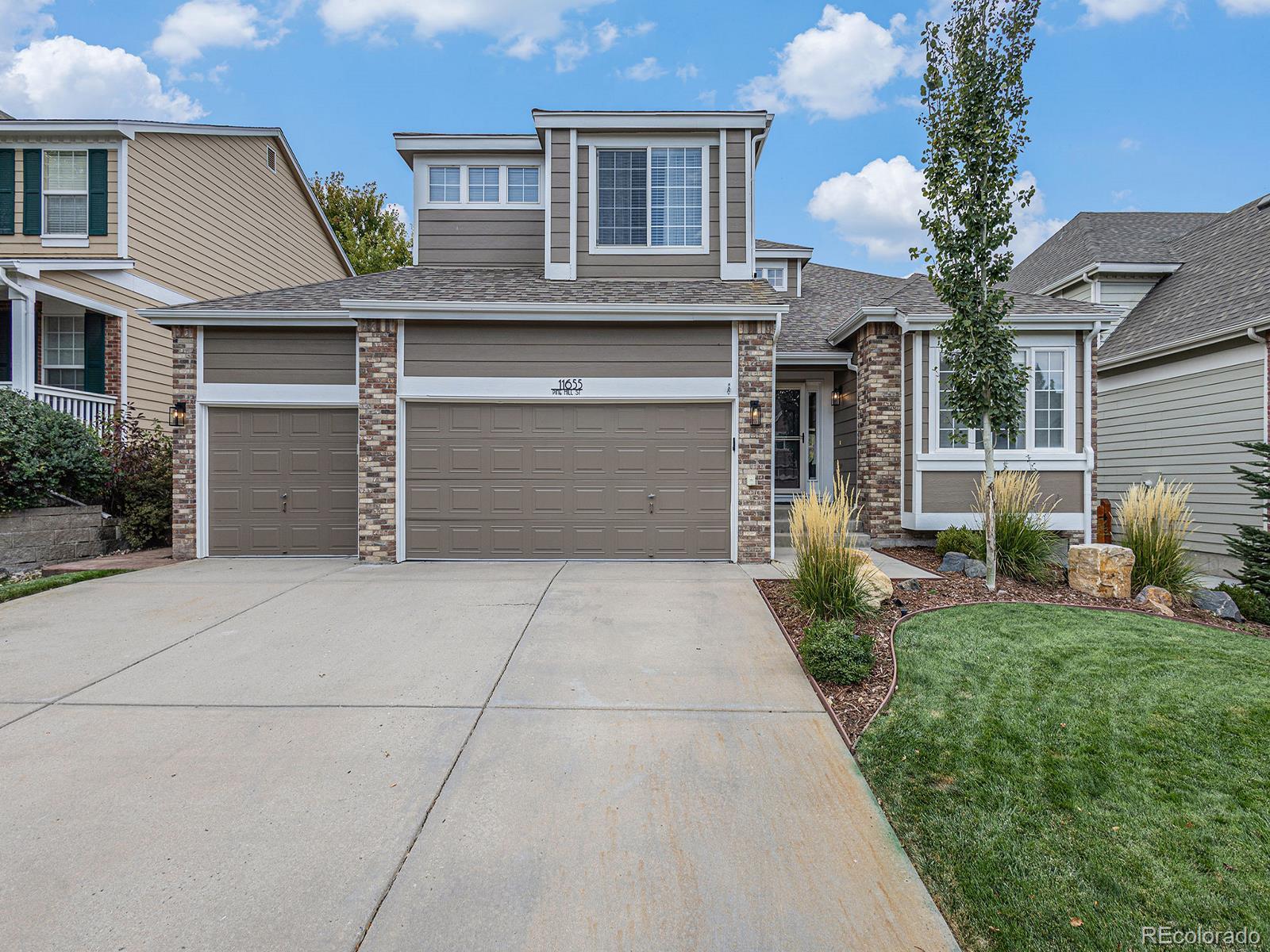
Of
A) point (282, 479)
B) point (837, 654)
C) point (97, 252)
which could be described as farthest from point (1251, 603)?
point (97, 252)

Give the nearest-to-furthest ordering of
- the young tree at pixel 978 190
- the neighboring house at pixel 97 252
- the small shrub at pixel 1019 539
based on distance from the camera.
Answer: the young tree at pixel 978 190, the small shrub at pixel 1019 539, the neighboring house at pixel 97 252

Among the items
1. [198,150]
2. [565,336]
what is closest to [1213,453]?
[565,336]

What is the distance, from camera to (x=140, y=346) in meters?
12.0

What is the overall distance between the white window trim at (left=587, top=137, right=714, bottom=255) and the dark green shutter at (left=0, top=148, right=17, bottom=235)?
34.8 ft

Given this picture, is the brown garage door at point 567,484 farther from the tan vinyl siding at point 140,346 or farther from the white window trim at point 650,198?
the tan vinyl siding at point 140,346

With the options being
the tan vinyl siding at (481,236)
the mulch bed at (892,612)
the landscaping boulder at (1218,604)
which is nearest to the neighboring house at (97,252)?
the tan vinyl siding at (481,236)

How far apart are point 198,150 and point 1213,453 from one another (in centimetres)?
1937

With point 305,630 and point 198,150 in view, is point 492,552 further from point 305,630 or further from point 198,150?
point 198,150

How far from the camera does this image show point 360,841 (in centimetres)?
274

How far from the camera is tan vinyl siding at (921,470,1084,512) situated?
31.2 feet

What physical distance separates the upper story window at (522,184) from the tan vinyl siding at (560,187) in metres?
A: 1.34

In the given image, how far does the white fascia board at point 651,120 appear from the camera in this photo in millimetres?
9633

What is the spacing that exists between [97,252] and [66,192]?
4.30 feet

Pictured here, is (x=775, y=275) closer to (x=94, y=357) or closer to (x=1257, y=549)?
(x=1257, y=549)
